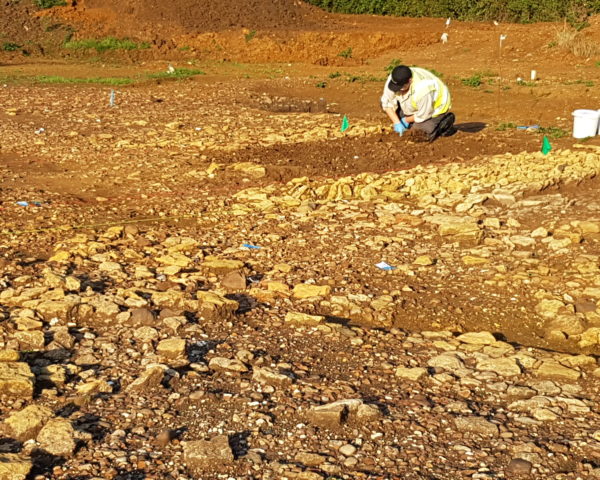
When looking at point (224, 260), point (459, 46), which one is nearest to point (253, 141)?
point (224, 260)

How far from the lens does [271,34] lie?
2127cm

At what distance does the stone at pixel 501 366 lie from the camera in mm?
4363

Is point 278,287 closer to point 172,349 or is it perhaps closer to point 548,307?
point 172,349

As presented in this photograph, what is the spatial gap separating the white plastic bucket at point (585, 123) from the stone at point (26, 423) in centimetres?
724

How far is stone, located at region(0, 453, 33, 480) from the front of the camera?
321cm

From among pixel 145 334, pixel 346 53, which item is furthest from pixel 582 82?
pixel 145 334

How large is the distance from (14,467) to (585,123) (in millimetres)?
7677

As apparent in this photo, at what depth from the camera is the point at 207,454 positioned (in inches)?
135

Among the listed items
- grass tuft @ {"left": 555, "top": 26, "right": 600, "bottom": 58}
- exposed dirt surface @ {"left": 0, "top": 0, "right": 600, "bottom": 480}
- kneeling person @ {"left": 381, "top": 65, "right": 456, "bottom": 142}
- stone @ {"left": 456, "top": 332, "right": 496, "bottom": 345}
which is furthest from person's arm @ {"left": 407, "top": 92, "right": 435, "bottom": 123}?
grass tuft @ {"left": 555, "top": 26, "right": 600, "bottom": 58}

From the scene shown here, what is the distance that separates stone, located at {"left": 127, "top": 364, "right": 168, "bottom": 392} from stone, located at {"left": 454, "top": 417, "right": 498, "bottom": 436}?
146 cm

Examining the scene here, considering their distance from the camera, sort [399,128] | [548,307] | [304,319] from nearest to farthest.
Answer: [304,319]
[548,307]
[399,128]

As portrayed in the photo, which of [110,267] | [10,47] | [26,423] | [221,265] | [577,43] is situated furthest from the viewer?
[10,47]

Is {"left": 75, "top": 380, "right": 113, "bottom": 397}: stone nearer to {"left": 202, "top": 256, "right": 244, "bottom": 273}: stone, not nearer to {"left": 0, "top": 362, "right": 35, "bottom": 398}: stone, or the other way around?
{"left": 0, "top": 362, "right": 35, "bottom": 398}: stone

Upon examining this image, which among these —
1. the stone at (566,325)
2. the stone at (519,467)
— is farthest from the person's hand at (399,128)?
the stone at (519,467)
